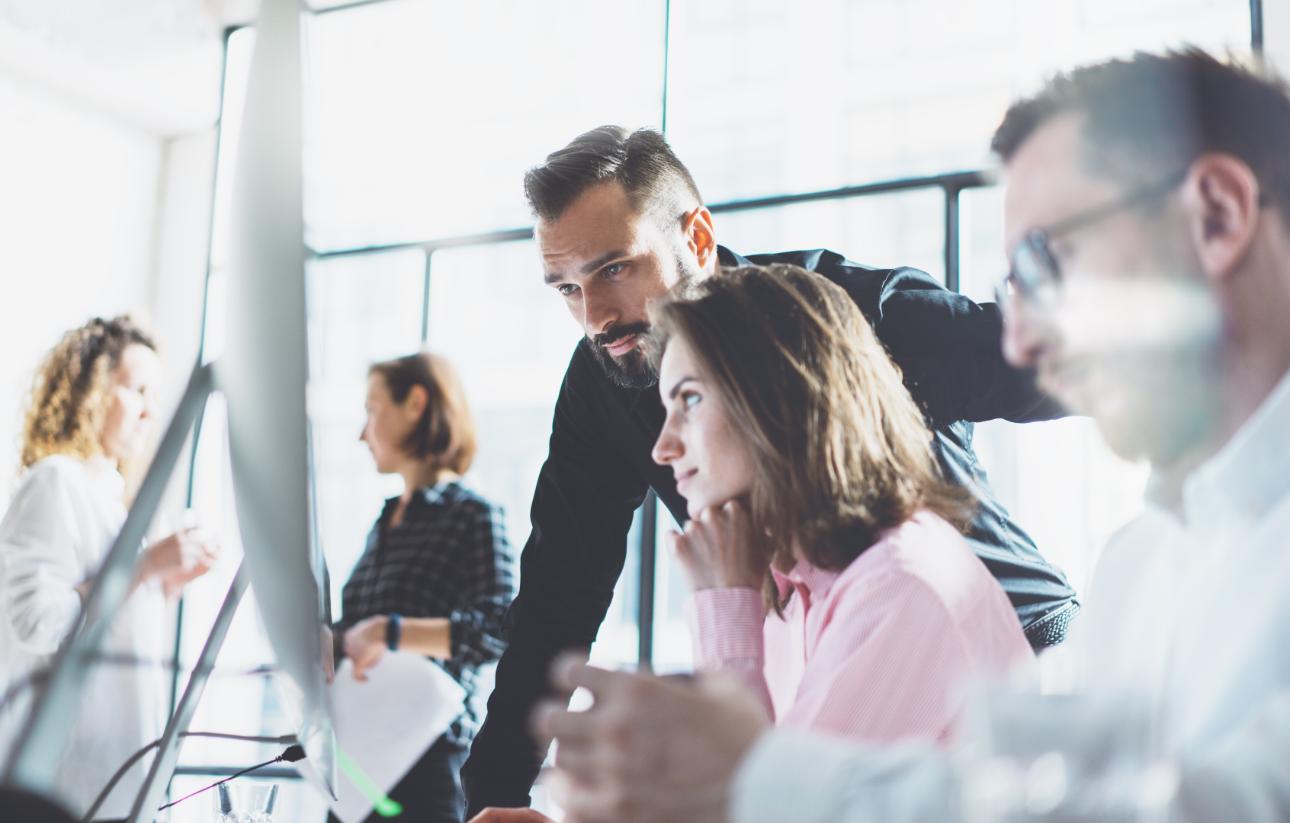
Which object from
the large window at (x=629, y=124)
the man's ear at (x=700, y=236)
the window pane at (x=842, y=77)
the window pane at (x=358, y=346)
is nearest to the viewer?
the man's ear at (x=700, y=236)

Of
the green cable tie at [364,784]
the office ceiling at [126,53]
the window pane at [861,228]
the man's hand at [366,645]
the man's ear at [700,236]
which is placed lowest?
the man's hand at [366,645]

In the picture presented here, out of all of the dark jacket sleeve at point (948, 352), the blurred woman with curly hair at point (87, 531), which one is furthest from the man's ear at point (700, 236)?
the blurred woman with curly hair at point (87, 531)

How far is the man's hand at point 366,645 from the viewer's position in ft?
7.41

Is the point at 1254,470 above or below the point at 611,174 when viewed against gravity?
below

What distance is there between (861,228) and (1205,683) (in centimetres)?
274

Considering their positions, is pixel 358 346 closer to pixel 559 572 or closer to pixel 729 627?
pixel 559 572

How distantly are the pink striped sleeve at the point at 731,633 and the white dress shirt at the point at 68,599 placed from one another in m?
1.48

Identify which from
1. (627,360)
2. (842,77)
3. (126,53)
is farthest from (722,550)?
(126,53)

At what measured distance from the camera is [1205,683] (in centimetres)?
52

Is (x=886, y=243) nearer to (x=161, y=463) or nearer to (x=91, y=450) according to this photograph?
(x=91, y=450)

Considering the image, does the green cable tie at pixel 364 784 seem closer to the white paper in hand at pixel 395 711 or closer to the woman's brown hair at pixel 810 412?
the woman's brown hair at pixel 810 412

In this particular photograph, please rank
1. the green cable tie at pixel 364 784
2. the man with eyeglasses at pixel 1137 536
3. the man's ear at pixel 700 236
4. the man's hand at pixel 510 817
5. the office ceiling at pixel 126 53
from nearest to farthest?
the man with eyeglasses at pixel 1137 536
the green cable tie at pixel 364 784
the man's hand at pixel 510 817
the man's ear at pixel 700 236
the office ceiling at pixel 126 53

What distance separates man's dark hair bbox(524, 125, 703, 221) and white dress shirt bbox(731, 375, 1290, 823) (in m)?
1.17

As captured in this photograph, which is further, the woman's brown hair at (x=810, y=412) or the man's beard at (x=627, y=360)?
the man's beard at (x=627, y=360)
